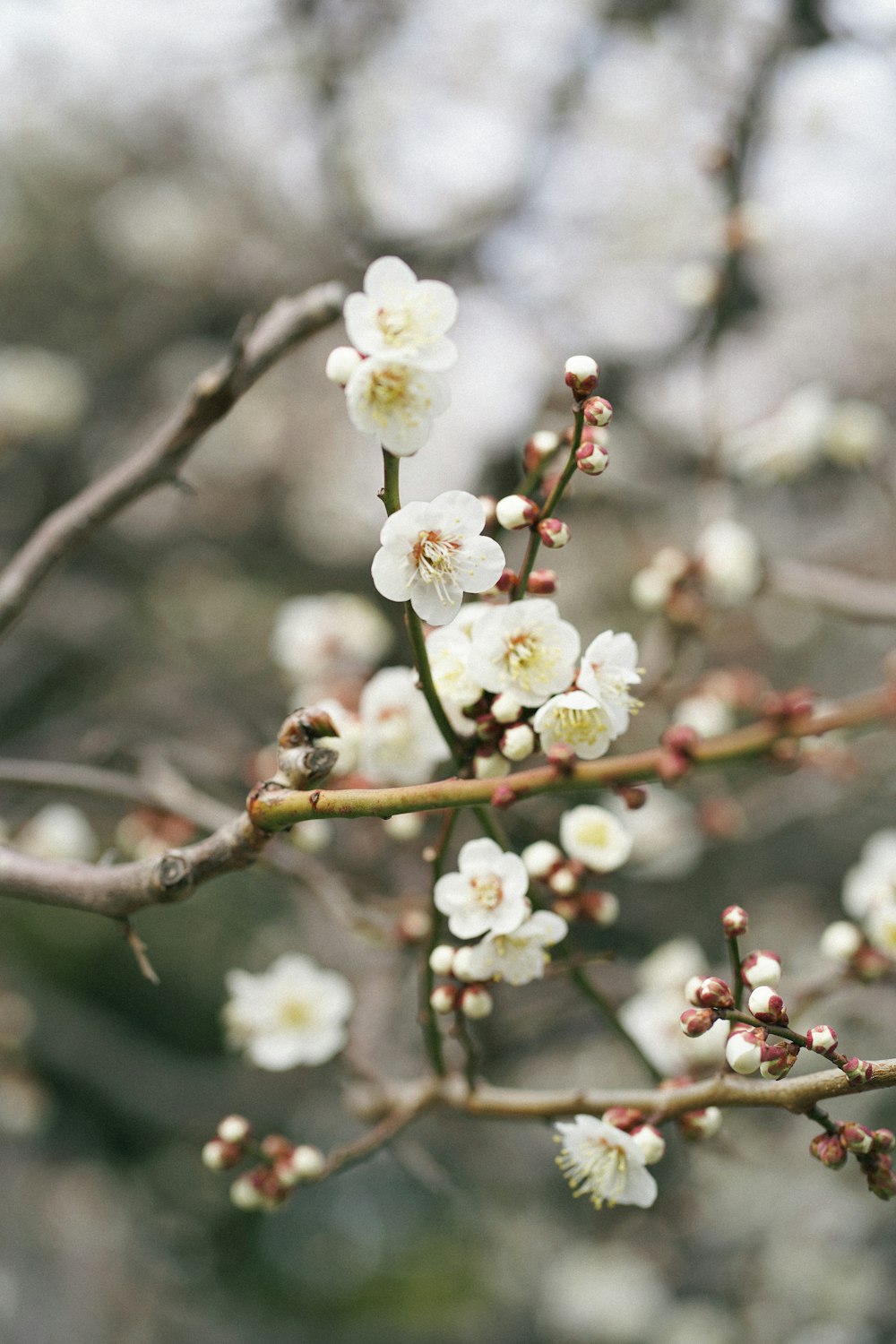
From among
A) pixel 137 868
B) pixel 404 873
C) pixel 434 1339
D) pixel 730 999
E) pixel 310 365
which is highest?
pixel 310 365

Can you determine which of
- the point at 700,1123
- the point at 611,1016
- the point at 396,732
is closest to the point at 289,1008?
the point at 396,732

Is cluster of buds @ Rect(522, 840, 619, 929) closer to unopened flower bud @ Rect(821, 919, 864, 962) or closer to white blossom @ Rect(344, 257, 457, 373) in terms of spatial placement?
unopened flower bud @ Rect(821, 919, 864, 962)

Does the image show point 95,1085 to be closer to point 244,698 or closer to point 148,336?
point 244,698

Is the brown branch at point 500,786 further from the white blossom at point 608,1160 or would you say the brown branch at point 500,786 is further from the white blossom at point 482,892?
the white blossom at point 608,1160

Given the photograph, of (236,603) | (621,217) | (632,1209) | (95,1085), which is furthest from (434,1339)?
(621,217)

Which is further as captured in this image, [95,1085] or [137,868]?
[95,1085]

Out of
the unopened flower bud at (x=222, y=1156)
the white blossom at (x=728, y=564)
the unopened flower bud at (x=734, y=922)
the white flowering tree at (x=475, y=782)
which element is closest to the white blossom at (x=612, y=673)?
the white flowering tree at (x=475, y=782)

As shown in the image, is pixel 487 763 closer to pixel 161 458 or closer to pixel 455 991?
pixel 455 991
